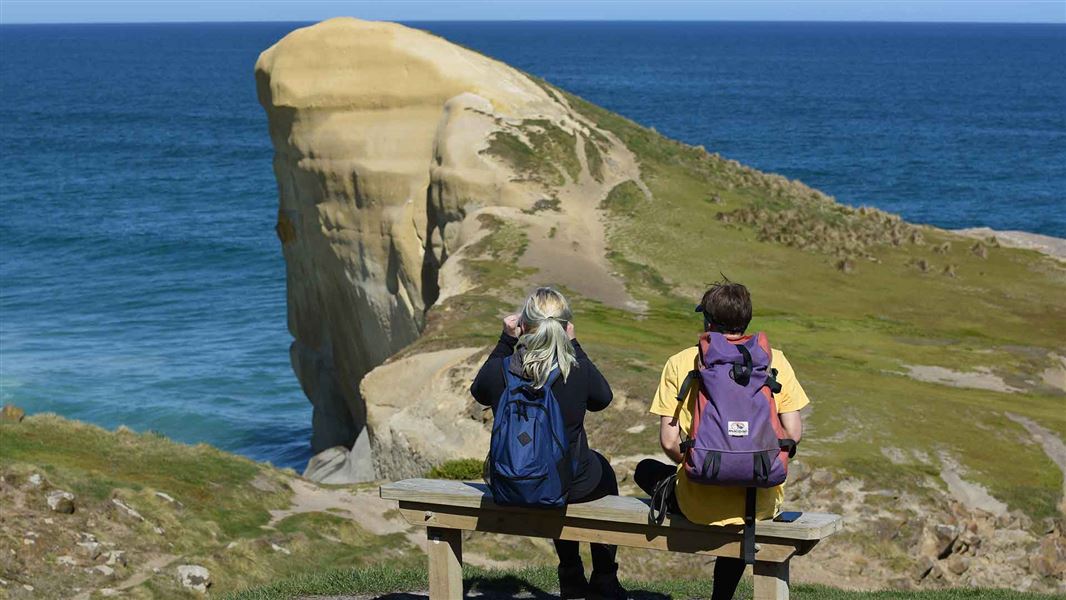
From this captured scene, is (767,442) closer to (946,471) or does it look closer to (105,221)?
(946,471)

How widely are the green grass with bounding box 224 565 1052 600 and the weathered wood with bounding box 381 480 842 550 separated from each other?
2.65 metres

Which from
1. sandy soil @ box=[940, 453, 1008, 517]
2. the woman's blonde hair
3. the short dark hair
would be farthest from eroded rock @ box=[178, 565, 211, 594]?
sandy soil @ box=[940, 453, 1008, 517]

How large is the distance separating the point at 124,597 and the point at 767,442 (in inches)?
356

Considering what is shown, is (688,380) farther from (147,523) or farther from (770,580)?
(147,523)

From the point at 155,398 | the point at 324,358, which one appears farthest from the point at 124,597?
the point at 155,398

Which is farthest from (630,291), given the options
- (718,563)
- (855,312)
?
(718,563)

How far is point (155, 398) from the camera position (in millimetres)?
52812

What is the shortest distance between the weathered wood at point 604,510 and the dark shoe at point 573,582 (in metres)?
0.83

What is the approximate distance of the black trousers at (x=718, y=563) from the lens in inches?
406

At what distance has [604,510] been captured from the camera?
1021 centimetres

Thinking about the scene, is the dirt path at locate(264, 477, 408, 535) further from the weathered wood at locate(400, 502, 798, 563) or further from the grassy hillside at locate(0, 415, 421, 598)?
the weathered wood at locate(400, 502, 798, 563)

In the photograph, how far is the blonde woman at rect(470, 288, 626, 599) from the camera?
9711 mm

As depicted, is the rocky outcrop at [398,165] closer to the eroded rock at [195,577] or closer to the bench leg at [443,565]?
the eroded rock at [195,577]

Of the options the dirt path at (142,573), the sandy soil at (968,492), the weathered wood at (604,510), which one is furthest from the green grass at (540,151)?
the weathered wood at (604,510)
